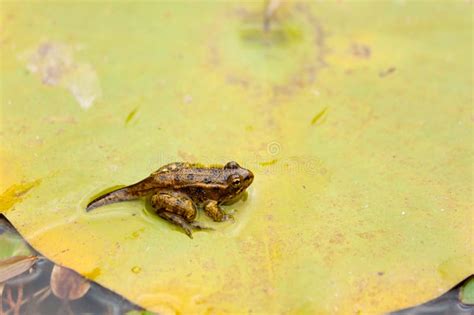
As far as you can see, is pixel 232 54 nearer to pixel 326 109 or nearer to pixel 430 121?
pixel 326 109

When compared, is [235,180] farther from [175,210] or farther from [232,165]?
[175,210]

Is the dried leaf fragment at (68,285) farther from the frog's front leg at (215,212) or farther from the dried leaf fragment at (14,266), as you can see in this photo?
the frog's front leg at (215,212)

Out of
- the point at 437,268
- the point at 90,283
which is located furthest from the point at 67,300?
the point at 437,268

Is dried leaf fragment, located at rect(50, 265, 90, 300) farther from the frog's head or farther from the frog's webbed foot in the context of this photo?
the frog's head

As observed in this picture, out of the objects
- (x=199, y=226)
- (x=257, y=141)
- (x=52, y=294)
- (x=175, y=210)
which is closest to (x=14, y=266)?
(x=52, y=294)

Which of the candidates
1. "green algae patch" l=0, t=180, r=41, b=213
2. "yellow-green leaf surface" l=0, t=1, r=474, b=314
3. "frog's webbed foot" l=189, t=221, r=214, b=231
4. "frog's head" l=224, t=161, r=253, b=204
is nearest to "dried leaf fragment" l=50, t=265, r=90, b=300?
"yellow-green leaf surface" l=0, t=1, r=474, b=314

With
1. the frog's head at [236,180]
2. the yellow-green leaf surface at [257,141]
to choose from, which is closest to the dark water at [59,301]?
the yellow-green leaf surface at [257,141]
